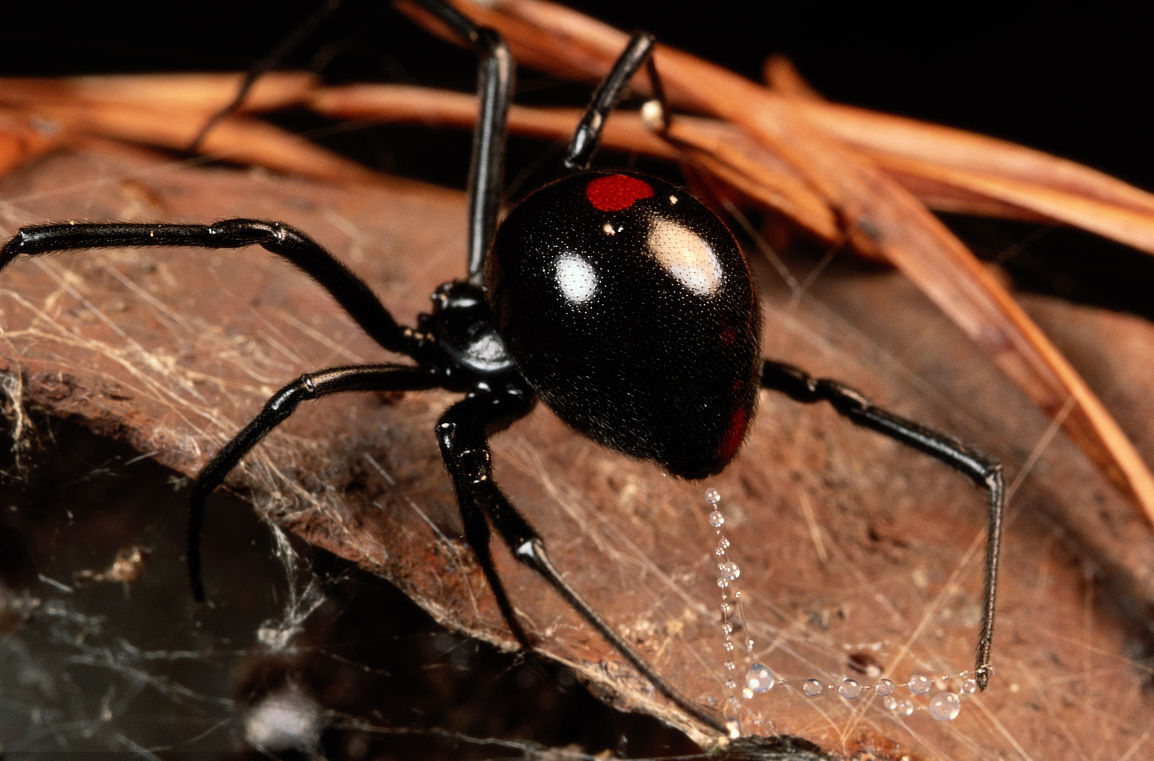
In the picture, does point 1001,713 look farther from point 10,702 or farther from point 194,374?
point 10,702

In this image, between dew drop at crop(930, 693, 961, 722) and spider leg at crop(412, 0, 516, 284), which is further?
spider leg at crop(412, 0, 516, 284)

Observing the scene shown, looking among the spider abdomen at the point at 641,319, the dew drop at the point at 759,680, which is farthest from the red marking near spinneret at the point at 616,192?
the dew drop at the point at 759,680

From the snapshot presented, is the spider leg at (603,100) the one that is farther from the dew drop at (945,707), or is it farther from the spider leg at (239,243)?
the dew drop at (945,707)

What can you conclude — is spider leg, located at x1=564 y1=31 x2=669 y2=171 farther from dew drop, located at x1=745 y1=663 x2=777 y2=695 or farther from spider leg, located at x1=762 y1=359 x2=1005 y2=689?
dew drop, located at x1=745 y1=663 x2=777 y2=695

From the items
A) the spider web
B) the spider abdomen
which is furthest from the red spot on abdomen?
the spider web

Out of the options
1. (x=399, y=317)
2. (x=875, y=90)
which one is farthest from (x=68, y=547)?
(x=875, y=90)

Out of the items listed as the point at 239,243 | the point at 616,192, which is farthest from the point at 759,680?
the point at 239,243
